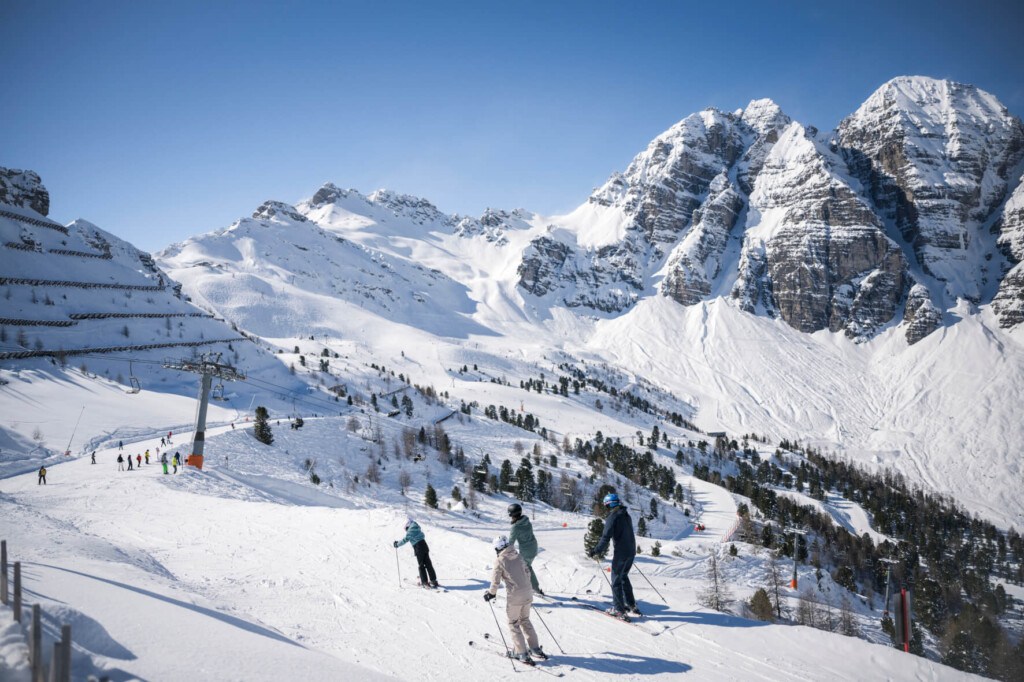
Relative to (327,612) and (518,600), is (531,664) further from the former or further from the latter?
(327,612)

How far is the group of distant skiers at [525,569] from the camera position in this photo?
8211 millimetres

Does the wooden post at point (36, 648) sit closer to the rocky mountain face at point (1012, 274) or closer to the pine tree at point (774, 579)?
the pine tree at point (774, 579)

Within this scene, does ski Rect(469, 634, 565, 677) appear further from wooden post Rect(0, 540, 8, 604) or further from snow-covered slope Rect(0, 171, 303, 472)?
snow-covered slope Rect(0, 171, 303, 472)

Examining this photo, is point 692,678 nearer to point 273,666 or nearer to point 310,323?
point 273,666

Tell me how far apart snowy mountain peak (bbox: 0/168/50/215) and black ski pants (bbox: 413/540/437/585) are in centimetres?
11812

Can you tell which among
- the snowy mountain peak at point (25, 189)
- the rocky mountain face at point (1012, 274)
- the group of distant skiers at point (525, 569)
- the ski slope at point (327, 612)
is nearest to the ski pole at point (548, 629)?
the ski slope at point (327, 612)

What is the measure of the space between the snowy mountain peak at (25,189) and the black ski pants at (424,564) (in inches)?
4650

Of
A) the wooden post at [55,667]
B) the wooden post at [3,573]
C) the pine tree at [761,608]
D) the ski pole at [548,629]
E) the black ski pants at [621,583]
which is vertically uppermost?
the wooden post at [55,667]

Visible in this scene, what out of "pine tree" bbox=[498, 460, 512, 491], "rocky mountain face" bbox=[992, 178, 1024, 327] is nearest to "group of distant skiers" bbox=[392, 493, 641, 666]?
"pine tree" bbox=[498, 460, 512, 491]

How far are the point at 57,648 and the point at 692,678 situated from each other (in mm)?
7998

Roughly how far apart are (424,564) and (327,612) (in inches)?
93.7

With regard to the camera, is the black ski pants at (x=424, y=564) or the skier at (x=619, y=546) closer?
the skier at (x=619, y=546)

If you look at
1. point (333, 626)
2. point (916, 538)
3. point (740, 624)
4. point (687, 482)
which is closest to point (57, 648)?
point (333, 626)

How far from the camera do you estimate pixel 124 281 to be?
85.4 m
